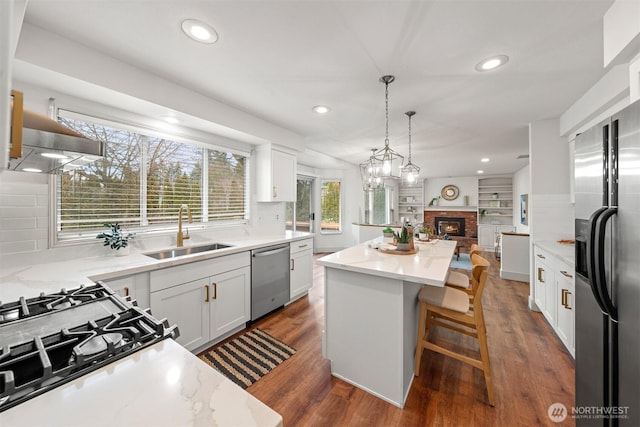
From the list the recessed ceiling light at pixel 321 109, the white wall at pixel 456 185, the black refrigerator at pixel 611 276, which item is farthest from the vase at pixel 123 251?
the white wall at pixel 456 185

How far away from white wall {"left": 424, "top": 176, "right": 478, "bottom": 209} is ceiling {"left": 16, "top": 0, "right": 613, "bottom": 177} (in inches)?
237

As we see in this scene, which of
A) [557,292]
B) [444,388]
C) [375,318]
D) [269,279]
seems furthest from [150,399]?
[557,292]

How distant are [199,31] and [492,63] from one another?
2.12 metres

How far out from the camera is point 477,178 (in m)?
8.43

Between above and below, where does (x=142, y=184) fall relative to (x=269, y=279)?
above

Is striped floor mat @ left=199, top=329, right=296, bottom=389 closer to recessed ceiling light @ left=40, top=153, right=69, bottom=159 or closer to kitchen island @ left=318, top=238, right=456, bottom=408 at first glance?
kitchen island @ left=318, top=238, right=456, bottom=408

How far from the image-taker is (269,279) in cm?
293

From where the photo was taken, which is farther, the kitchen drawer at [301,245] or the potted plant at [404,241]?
the kitchen drawer at [301,245]

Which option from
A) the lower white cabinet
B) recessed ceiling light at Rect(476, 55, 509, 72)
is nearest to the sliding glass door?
recessed ceiling light at Rect(476, 55, 509, 72)

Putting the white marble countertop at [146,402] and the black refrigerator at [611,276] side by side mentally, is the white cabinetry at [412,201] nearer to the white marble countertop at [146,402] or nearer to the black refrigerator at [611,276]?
the black refrigerator at [611,276]

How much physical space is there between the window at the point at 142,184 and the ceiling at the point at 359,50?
0.71m

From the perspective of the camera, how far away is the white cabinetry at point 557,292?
213 cm

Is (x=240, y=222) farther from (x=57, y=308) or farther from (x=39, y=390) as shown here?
(x=39, y=390)

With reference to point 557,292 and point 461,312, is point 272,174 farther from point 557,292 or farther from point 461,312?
point 557,292
